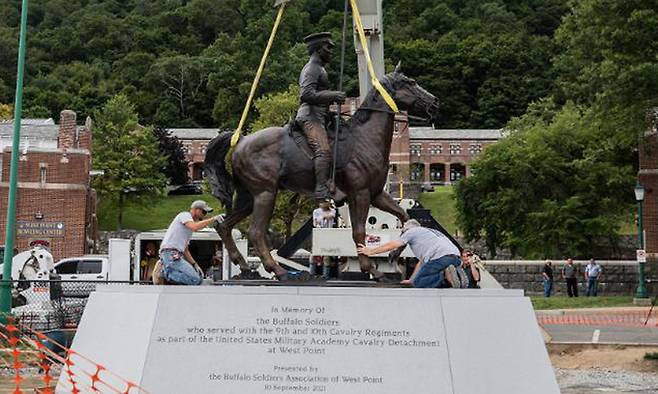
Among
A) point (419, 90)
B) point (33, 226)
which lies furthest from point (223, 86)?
point (419, 90)

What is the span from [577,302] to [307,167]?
20305mm

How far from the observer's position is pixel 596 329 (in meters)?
21.6

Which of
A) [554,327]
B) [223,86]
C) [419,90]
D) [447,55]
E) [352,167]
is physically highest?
[447,55]

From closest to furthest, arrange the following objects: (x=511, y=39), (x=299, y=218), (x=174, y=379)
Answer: (x=174, y=379) → (x=299, y=218) → (x=511, y=39)

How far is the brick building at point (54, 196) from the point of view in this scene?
44.5 m

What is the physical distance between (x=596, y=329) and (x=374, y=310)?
1387 cm

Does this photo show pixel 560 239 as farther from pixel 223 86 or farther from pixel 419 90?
pixel 223 86

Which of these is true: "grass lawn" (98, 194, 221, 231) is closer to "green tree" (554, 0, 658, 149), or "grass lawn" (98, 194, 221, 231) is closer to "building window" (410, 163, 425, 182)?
"building window" (410, 163, 425, 182)

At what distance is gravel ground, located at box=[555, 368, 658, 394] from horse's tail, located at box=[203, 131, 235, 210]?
6.01 metres

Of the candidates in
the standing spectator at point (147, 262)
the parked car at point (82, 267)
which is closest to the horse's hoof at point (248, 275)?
the standing spectator at point (147, 262)

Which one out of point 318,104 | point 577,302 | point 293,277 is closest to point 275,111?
point 577,302

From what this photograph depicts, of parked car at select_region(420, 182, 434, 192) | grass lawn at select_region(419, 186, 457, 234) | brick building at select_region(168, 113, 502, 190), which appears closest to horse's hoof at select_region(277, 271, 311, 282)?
grass lawn at select_region(419, 186, 457, 234)

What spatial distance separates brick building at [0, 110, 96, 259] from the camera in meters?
44.5

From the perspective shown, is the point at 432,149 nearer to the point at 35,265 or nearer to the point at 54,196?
the point at 54,196
